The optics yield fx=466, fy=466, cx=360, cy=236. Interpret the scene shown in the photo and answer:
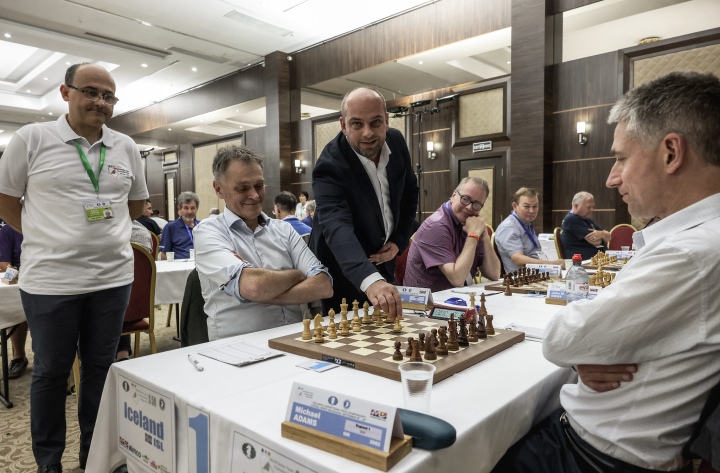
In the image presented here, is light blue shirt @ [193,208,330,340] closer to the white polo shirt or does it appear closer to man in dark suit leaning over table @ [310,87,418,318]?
man in dark suit leaning over table @ [310,87,418,318]

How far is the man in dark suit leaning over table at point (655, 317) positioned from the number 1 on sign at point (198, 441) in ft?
2.17

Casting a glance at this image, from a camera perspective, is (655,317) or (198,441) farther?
(198,441)

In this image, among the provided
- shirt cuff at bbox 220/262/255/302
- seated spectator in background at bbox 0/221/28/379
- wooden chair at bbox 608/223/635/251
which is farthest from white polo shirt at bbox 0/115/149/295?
wooden chair at bbox 608/223/635/251

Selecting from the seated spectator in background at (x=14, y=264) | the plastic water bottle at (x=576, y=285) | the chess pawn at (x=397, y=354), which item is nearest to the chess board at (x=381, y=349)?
the chess pawn at (x=397, y=354)

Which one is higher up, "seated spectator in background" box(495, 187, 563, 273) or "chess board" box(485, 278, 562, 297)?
"seated spectator in background" box(495, 187, 563, 273)

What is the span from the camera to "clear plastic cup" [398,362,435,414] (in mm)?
875

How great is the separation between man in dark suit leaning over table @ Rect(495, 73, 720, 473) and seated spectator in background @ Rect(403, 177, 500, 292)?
1.57 metres

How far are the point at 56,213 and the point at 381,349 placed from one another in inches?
55.7

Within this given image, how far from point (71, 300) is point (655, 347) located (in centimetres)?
193

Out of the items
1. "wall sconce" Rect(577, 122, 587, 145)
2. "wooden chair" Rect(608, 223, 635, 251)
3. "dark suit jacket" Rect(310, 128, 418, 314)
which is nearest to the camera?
"dark suit jacket" Rect(310, 128, 418, 314)

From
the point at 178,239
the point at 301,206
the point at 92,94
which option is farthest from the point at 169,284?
the point at 301,206

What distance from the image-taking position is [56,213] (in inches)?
71.8

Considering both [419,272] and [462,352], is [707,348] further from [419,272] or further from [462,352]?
[419,272]

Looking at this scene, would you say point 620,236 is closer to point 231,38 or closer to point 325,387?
point 325,387
